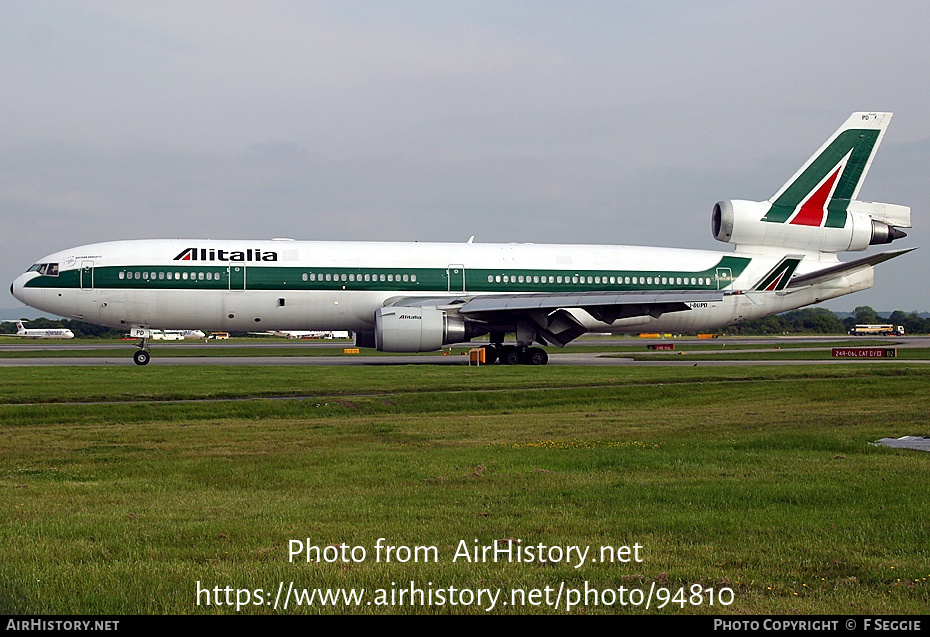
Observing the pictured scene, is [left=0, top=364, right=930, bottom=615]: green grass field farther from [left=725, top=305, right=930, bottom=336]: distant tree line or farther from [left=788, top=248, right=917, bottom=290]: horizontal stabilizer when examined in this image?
[left=725, top=305, right=930, bottom=336]: distant tree line

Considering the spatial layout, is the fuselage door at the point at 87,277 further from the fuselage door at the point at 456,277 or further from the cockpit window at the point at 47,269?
the fuselage door at the point at 456,277

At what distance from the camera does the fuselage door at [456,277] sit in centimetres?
3594

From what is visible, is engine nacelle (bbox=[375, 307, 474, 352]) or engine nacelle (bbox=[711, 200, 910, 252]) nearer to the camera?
engine nacelle (bbox=[375, 307, 474, 352])

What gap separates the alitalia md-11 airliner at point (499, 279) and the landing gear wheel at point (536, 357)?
0.06 metres

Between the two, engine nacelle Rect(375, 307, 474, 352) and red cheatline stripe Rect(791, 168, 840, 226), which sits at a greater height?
red cheatline stripe Rect(791, 168, 840, 226)

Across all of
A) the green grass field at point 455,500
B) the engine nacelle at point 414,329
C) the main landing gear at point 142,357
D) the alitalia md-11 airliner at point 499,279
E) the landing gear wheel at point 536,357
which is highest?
the alitalia md-11 airliner at point 499,279

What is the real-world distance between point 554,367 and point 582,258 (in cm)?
583

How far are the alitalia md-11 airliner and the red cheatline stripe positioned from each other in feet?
0.17

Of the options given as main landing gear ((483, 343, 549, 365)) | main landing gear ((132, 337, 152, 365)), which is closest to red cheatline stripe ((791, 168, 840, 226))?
main landing gear ((483, 343, 549, 365))

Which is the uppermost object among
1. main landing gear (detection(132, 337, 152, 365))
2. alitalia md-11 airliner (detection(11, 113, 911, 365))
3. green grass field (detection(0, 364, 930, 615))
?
alitalia md-11 airliner (detection(11, 113, 911, 365))

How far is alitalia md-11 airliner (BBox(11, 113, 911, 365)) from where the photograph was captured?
112 ft

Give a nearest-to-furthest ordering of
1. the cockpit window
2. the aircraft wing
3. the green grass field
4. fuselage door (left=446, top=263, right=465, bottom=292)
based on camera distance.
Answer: the green grass field → the aircraft wing → the cockpit window → fuselage door (left=446, top=263, right=465, bottom=292)

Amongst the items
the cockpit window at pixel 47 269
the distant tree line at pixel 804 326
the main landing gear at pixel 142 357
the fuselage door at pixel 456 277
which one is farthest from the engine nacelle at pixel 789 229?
the distant tree line at pixel 804 326

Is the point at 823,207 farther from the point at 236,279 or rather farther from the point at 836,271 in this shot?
the point at 236,279
